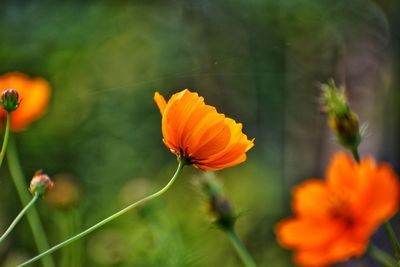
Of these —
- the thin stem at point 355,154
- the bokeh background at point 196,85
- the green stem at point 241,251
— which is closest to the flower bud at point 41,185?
the green stem at point 241,251

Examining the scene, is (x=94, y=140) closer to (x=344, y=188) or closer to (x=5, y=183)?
(x=5, y=183)

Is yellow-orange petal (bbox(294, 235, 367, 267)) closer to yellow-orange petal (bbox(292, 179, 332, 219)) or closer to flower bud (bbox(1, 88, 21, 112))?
yellow-orange petal (bbox(292, 179, 332, 219))

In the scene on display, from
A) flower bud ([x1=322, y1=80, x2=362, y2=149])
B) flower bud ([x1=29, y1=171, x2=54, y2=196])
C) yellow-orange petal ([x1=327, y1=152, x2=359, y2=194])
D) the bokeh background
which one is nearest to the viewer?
flower bud ([x1=29, y1=171, x2=54, y2=196])

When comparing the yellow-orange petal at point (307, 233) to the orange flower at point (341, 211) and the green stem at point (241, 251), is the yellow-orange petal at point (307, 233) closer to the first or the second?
the orange flower at point (341, 211)

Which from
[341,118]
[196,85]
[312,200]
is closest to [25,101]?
[312,200]

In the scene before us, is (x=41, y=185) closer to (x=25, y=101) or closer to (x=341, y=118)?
(x=341, y=118)

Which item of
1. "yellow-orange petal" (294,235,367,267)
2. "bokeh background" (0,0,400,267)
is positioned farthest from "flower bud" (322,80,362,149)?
"bokeh background" (0,0,400,267)
